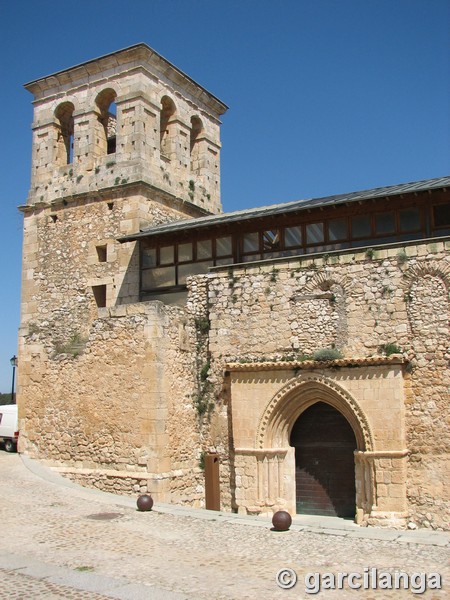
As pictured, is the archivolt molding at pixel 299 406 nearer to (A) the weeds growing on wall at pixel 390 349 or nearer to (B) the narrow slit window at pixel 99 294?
(A) the weeds growing on wall at pixel 390 349

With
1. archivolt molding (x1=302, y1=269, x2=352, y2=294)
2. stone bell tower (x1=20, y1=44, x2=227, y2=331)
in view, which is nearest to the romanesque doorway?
archivolt molding (x1=302, y1=269, x2=352, y2=294)

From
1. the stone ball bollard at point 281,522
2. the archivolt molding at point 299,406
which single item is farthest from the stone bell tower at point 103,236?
the stone ball bollard at point 281,522

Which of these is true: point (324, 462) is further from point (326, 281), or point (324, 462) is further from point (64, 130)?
point (64, 130)

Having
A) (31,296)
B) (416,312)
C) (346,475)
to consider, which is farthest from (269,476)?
(31,296)

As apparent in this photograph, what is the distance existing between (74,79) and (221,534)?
15964 millimetres

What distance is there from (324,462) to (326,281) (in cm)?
393

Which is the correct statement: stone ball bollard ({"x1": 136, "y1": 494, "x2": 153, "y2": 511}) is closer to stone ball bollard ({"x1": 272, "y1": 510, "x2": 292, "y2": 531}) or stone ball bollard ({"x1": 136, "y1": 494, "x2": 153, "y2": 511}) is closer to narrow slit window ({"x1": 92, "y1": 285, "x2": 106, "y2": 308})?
stone ball bollard ({"x1": 272, "y1": 510, "x2": 292, "y2": 531})

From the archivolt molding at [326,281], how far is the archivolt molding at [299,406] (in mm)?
1917

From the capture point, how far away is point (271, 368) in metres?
14.6

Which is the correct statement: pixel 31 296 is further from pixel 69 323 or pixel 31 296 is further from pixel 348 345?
pixel 348 345

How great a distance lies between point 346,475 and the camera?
1435cm

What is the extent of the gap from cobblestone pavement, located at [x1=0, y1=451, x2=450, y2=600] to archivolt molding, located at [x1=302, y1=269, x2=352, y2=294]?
514cm

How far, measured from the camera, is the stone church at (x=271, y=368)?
13414 mm

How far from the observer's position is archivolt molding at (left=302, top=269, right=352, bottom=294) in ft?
47.2
